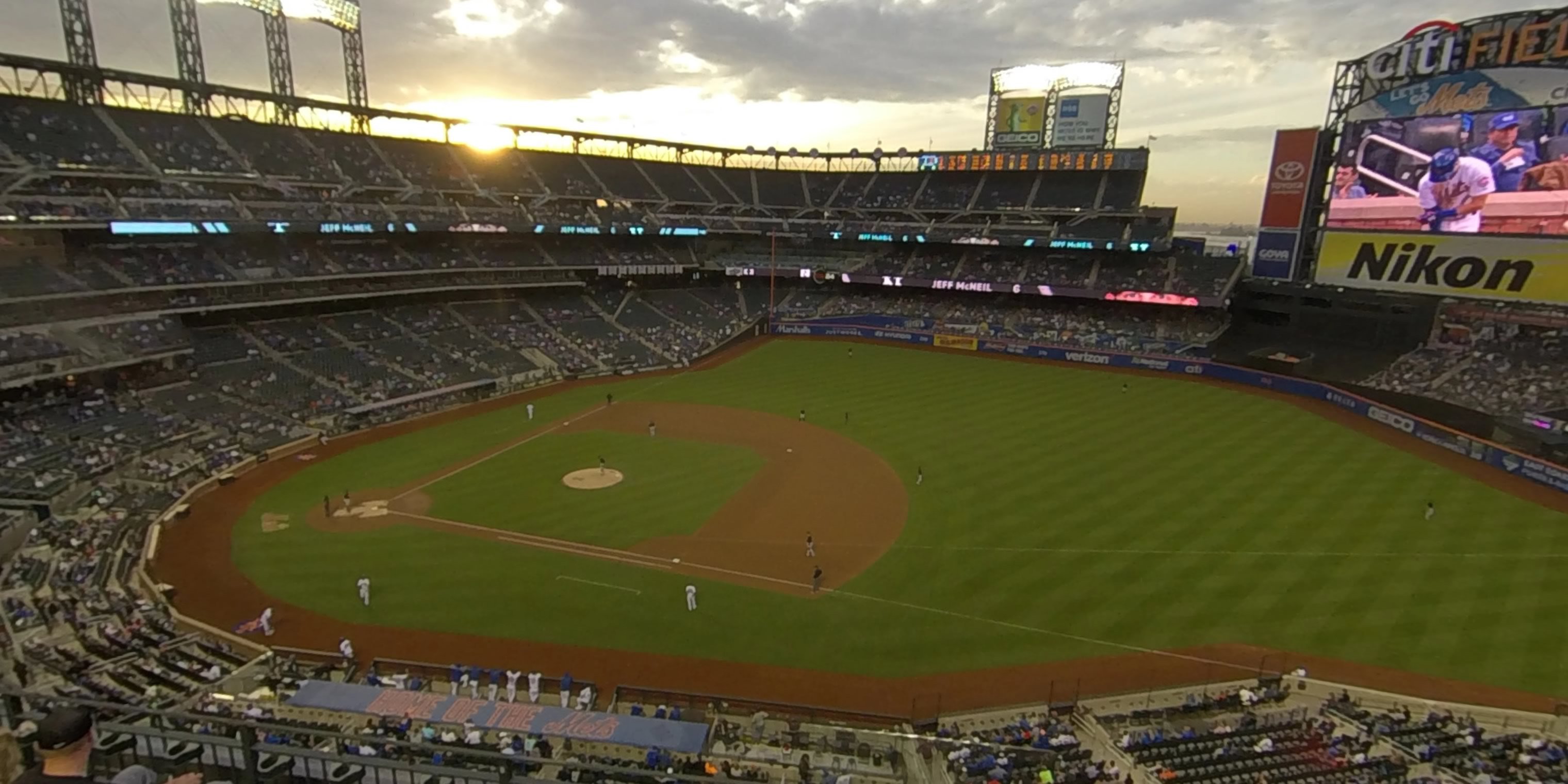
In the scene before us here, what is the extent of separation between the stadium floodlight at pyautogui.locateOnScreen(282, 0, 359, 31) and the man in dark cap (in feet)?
203

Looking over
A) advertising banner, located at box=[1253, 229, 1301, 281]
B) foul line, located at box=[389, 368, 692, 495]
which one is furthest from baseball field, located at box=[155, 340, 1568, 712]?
advertising banner, located at box=[1253, 229, 1301, 281]

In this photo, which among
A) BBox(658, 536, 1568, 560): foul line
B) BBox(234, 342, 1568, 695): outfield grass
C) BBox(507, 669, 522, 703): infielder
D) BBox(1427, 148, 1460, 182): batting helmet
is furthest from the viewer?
BBox(1427, 148, 1460, 182): batting helmet

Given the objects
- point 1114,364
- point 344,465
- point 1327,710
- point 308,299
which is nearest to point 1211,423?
point 1114,364

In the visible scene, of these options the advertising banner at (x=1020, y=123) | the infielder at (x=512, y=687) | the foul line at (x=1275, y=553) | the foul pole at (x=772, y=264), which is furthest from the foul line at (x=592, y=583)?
the advertising banner at (x=1020, y=123)

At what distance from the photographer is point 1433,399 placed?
133ft

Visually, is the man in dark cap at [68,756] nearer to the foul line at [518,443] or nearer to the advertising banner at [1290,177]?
the foul line at [518,443]

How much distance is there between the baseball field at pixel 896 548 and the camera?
2103 centimetres

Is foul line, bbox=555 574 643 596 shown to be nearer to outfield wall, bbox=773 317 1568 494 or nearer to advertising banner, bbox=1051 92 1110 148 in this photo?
outfield wall, bbox=773 317 1568 494

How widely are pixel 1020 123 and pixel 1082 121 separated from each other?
5.98m

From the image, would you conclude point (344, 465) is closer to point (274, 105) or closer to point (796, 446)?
point (796, 446)

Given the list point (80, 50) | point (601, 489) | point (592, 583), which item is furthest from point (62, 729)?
point (80, 50)

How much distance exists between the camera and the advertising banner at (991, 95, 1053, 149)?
73875mm

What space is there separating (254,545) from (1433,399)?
180 feet

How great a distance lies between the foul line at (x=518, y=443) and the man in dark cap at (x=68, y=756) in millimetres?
27249
